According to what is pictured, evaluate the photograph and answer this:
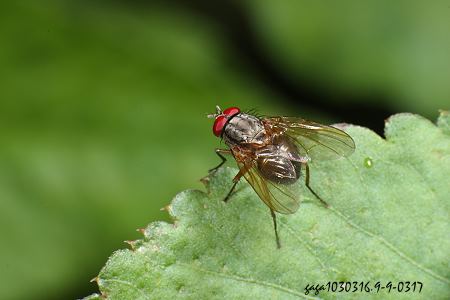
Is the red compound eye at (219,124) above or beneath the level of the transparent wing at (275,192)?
above

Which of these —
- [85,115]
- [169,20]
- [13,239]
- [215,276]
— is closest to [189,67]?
[169,20]

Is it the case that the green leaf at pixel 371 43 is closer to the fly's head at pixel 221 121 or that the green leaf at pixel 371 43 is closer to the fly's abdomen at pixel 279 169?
the fly's head at pixel 221 121

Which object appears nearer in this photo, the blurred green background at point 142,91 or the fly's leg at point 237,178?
the fly's leg at point 237,178

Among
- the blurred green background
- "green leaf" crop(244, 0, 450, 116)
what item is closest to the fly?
the blurred green background

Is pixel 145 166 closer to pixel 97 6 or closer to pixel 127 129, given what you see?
pixel 127 129

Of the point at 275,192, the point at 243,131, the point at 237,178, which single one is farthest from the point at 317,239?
the point at 243,131

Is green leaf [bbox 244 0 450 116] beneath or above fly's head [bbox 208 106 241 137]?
above

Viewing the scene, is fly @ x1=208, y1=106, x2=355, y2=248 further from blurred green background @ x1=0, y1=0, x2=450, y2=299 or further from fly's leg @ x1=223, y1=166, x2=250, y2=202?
blurred green background @ x1=0, y1=0, x2=450, y2=299

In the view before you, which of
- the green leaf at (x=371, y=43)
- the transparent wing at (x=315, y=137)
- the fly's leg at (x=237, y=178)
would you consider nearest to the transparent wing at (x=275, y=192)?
the fly's leg at (x=237, y=178)
